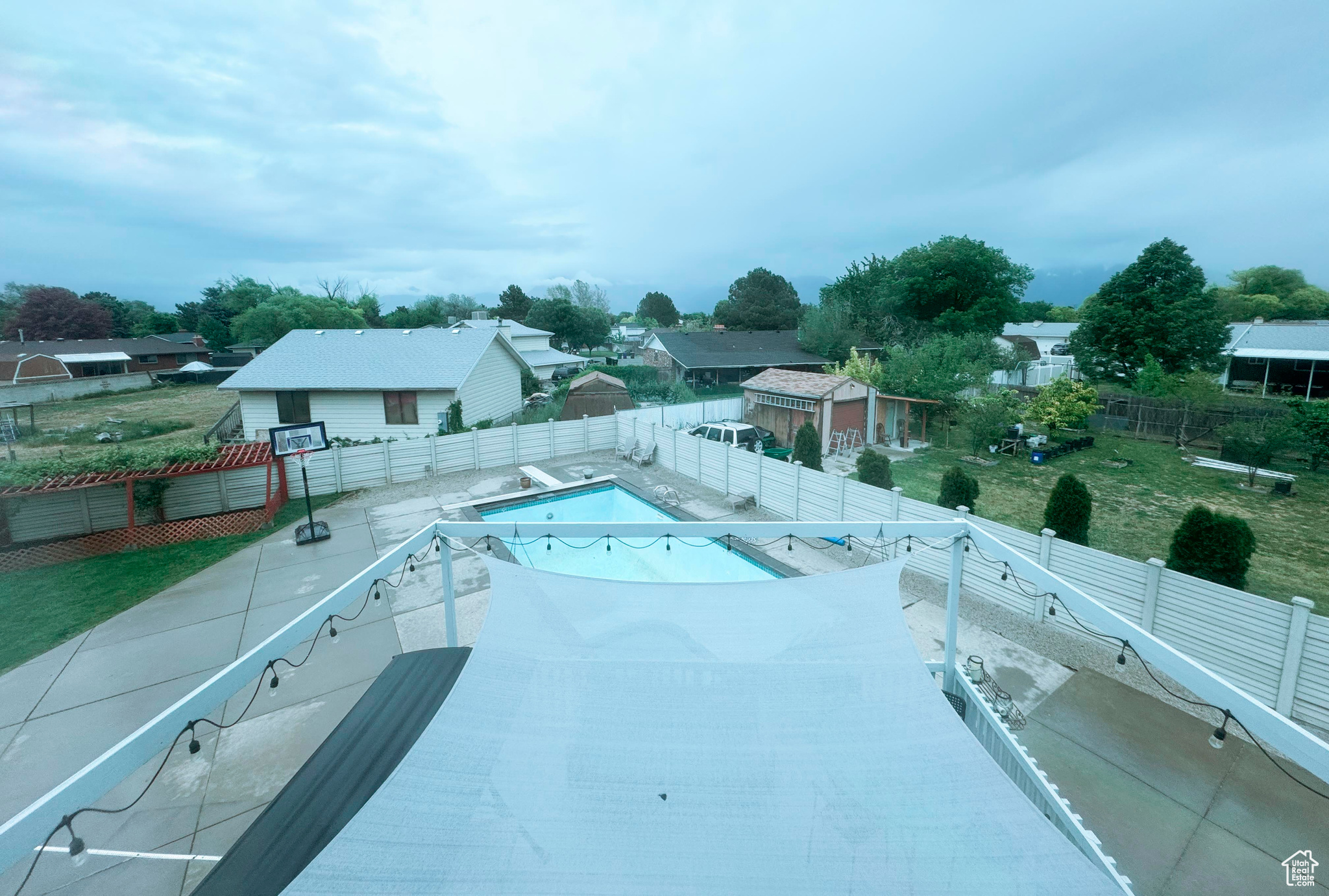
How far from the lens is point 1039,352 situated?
167 ft

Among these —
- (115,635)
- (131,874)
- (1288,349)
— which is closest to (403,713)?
(131,874)

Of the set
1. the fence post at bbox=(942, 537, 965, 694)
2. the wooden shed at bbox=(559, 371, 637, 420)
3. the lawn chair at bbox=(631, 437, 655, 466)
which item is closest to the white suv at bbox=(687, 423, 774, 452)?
the lawn chair at bbox=(631, 437, 655, 466)

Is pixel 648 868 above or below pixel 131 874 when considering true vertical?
above

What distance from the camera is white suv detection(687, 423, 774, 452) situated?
1953 centimetres

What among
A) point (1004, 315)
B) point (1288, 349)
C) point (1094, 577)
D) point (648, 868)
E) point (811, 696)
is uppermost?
point (1004, 315)

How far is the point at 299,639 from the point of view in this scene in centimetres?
469

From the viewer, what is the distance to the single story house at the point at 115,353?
4288 cm

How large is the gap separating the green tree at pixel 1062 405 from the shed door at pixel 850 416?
645 cm

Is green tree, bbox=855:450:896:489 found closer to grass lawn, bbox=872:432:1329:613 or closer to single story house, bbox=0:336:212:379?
grass lawn, bbox=872:432:1329:613

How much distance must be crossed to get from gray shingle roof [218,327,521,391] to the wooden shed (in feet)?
14.0

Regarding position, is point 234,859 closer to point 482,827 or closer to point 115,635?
point 482,827

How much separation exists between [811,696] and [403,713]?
146 inches

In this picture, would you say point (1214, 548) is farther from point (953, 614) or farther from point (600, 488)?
point (600, 488)

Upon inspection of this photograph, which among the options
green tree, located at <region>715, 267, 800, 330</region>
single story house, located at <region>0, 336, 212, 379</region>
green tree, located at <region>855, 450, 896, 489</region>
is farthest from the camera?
green tree, located at <region>715, 267, 800, 330</region>
